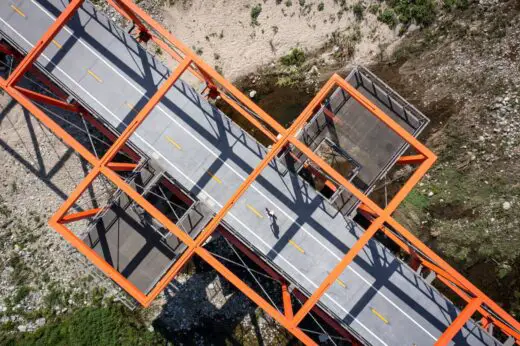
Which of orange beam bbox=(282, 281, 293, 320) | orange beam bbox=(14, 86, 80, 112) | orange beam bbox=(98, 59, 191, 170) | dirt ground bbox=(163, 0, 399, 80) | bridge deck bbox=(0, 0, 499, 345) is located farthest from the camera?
dirt ground bbox=(163, 0, 399, 80)

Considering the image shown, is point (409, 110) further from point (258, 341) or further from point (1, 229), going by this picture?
point (1, 229)

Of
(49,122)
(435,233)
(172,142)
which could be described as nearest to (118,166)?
(172,142)

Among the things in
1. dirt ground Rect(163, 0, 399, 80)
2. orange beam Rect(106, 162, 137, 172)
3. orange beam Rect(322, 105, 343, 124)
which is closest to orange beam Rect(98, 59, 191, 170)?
orange beam Rect(106, 162, 137, 172)

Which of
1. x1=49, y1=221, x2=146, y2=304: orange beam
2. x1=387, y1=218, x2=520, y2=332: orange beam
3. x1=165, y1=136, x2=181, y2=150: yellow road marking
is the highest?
x1=387, y1=218, x2=520, y2=332: orange beam

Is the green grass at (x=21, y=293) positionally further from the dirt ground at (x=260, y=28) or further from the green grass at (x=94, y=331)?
the dirt ground at (x=260, y=28)

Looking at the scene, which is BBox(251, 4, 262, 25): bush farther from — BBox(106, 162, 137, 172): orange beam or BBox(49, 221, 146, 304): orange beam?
BBox(49, 221, 146, 304): orange beam

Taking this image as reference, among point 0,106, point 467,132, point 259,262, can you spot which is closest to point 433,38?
point 467,132

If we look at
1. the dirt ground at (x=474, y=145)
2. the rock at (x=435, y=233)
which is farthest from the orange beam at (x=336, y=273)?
the rock at (x=435, y=233)
